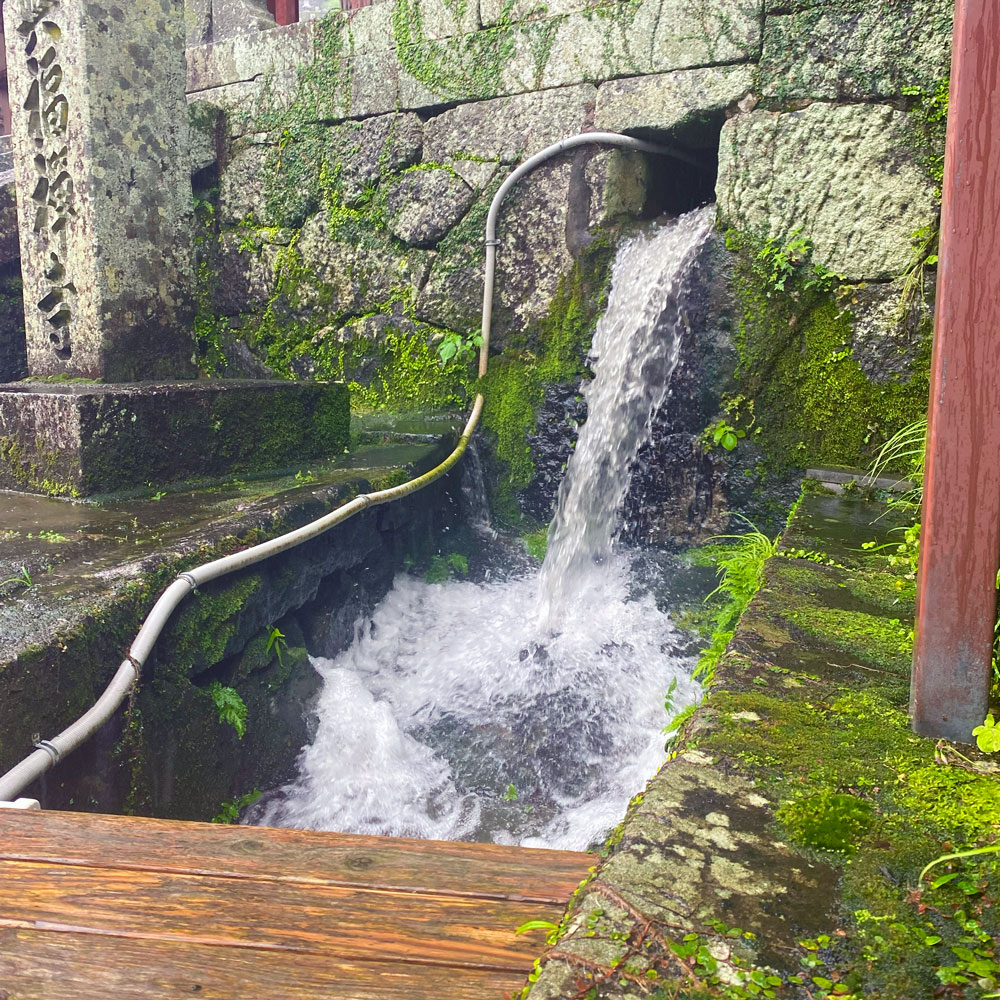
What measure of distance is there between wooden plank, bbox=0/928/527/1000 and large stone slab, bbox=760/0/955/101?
419 centimetres

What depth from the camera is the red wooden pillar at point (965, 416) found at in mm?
1400

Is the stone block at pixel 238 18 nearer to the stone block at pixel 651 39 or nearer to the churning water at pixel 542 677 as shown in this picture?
the stone block at pixel 651 39

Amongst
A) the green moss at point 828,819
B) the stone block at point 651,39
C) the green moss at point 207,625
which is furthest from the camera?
the stone block at point 651,39

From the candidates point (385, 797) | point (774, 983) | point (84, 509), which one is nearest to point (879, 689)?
point (774, 983)

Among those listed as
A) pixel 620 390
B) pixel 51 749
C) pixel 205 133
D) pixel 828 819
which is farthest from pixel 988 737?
pixel 205 133

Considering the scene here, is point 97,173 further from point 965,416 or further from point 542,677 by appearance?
point 965,416

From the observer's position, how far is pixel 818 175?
4.07 metres

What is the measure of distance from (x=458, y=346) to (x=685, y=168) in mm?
1760

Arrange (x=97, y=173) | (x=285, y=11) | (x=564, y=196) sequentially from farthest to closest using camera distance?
(x=285, y=11) → (x=564, y=196) → (x=97, y=173)

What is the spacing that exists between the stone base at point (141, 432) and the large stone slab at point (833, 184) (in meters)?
2.47

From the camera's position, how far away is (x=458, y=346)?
5.14 metres

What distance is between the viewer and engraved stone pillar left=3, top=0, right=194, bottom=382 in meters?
4.26

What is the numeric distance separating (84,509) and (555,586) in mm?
2257

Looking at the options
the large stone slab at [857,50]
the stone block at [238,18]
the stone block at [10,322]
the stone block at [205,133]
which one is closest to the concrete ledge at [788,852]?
the large stone slab at [857,50]
